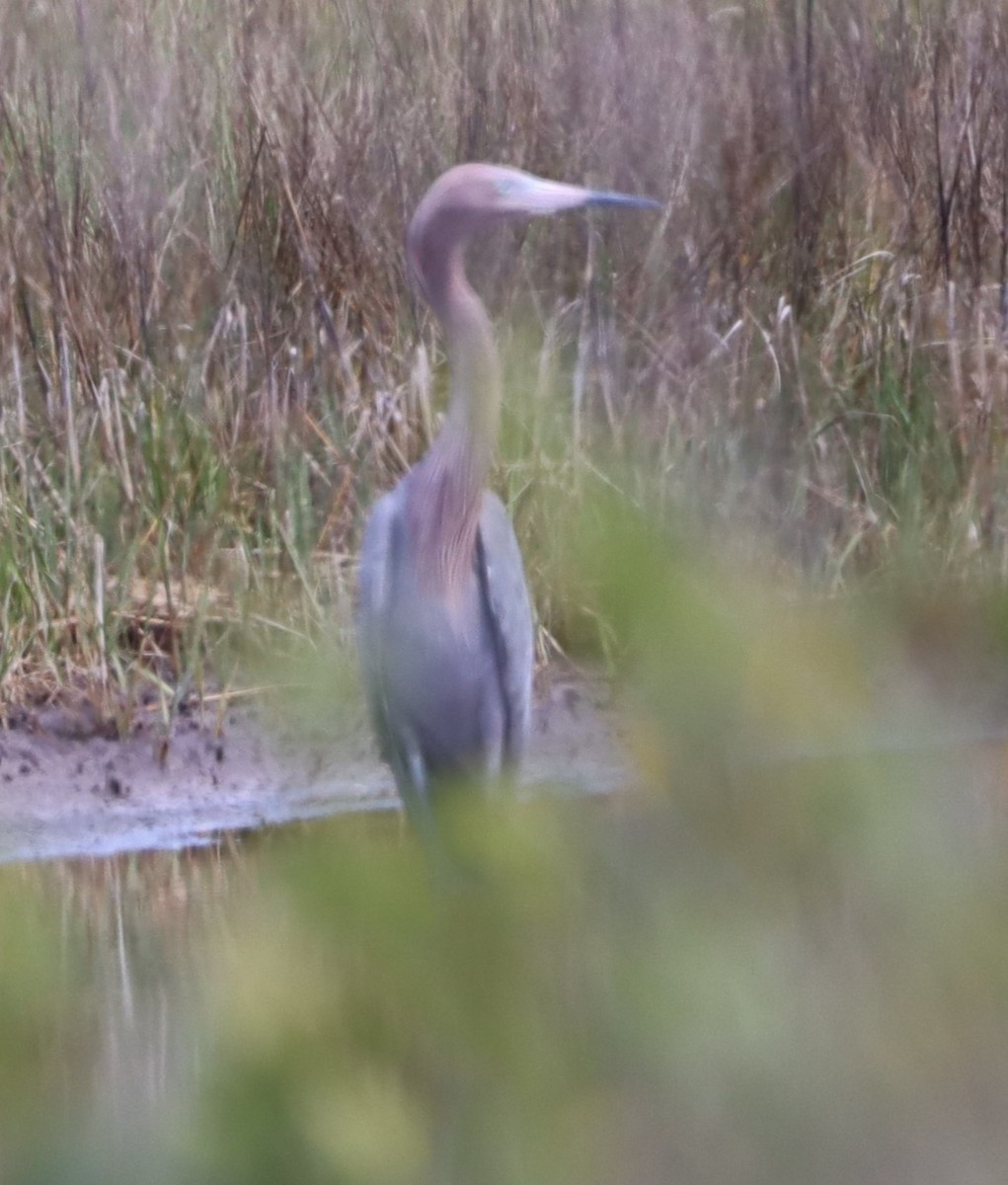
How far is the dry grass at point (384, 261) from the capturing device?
13.1ft

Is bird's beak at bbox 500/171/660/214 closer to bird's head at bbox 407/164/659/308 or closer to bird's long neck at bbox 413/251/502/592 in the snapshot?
bird's head at bbox 407/164/659/308

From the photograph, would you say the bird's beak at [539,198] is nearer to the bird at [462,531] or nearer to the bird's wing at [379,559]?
the bird at [462,531]

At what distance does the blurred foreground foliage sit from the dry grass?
316 centimetres

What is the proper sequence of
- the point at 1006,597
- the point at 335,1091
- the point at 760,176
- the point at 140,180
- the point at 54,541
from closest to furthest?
the point at 335,1091
the point at 1006,597
the point at 54,541
the point at 140,180
the point at 760,176

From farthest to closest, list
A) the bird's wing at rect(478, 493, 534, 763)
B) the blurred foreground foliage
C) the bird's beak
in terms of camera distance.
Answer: the bird's beak
the bird's wing at rect(478, 493, 534, 763)
the blurred foreground foliage

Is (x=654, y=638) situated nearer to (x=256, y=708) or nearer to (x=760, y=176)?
(x=256, y=708)

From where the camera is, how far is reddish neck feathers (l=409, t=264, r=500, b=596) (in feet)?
10.1

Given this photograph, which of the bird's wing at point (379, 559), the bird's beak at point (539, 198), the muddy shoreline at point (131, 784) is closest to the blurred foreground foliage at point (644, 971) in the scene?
the bird's wing at point (379, 559)

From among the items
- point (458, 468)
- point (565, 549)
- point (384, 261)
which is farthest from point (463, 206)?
point (565, 549)

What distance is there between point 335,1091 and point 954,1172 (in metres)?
0.15

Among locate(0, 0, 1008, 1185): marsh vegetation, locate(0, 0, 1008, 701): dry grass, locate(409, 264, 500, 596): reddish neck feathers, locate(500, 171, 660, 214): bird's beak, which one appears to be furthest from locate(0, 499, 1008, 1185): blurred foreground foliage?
locate(0, 0, 1008, 701): dry grass

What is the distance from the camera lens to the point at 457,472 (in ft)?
10.3

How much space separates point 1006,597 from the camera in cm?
61

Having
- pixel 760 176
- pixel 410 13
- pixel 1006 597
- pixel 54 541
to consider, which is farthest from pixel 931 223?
pixel 1006 597
